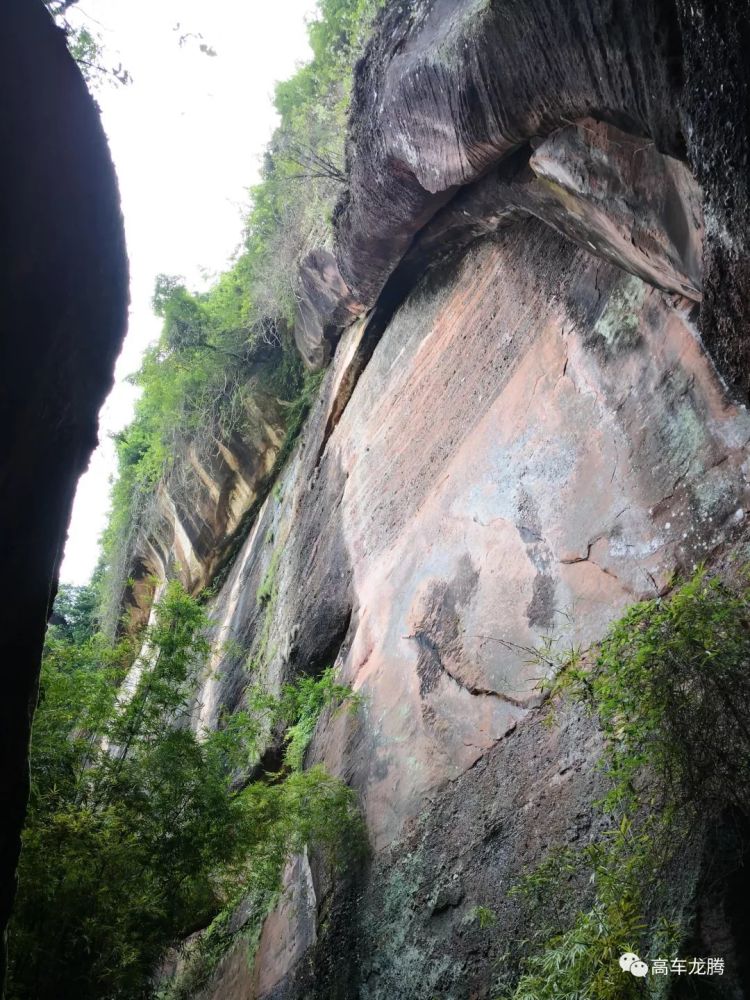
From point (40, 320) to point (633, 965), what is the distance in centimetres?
344

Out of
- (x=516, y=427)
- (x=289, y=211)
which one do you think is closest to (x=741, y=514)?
(x=516, y=427)

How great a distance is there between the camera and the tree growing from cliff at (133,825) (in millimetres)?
4098

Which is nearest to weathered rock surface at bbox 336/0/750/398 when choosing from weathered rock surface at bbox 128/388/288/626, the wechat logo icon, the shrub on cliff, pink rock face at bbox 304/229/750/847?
pink rock face at bbox 304/229/750/847

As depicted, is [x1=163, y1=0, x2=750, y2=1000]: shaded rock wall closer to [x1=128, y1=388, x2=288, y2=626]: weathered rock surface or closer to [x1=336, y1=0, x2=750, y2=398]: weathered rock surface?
[x1=336, y1=0, x2=750, y2=398]: weathered rock surface

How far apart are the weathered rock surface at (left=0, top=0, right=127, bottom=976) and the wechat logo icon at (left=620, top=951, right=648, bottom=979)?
104 inches

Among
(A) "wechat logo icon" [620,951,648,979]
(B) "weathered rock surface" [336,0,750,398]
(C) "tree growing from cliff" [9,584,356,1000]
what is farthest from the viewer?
(C) "tree growing from cliff" [9,584,356,1000]

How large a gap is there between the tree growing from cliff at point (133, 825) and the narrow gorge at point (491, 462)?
0.46 m

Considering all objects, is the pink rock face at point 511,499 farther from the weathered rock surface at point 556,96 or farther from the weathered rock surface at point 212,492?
the weathered rock surface at point 212,492

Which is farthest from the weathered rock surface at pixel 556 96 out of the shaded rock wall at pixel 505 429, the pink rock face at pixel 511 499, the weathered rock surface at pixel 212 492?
the weathered rock surface at pixel 212 492

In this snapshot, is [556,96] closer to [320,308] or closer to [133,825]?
[133,825]

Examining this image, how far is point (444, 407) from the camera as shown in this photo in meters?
6.39

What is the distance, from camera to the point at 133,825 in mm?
4711

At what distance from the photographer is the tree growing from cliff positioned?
13.4 feet

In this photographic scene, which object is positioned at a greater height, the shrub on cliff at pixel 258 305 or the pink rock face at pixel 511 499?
the shrub on cliff at pixel 258 305
